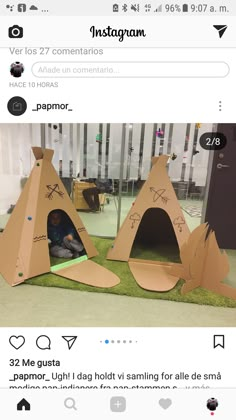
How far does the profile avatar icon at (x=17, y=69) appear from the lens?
48cm

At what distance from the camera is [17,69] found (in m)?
0.48

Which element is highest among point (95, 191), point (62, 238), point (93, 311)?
point (95, 191)

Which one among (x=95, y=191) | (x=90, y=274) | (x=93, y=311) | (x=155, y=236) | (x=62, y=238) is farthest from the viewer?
(x=95, y=191)

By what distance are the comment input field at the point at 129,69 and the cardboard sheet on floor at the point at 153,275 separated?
3.93 ft

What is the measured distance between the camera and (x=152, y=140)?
2.03 meters

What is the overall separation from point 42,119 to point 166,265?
1.44 metres

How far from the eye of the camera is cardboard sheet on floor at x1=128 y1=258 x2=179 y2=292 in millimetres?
1497

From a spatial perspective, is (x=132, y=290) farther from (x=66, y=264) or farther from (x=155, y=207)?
(x=155, y=207)
